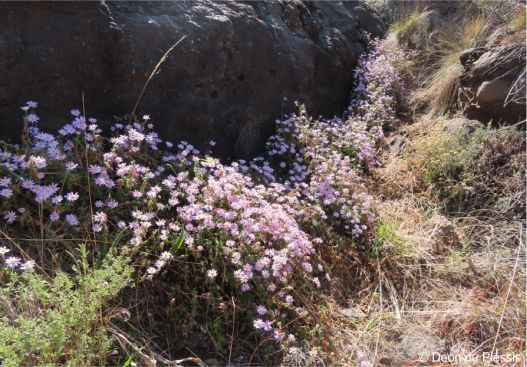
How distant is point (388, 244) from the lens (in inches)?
140

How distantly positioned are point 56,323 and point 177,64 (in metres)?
2.31

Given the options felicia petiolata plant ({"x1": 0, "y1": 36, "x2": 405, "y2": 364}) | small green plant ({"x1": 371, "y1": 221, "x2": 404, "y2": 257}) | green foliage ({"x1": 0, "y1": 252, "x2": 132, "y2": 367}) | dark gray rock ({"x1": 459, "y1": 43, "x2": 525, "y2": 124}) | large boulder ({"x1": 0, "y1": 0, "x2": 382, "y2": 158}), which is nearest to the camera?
green foliage ({"x1": 0, "y1": 252, "x2": 132, "y2": 367})

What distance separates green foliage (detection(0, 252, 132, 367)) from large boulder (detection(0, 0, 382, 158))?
1.32 m

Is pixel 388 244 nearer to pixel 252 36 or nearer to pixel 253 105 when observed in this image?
pixel 253 105

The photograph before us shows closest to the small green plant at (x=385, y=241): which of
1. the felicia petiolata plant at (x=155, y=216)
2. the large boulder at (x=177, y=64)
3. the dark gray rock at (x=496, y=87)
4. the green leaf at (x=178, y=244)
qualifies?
the felicia petiolata plant at (x=155, y=216)

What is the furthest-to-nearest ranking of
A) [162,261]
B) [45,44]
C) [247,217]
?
[45,44] < [247,217] < [162,261]

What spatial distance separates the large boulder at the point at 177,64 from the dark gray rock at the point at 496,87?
1.45 meters

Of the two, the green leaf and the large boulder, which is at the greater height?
the large boulder

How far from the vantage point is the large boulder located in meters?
3.12

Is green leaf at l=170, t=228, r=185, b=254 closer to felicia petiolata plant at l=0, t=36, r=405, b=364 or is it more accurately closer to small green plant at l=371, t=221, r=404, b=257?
felicia petiolata plant at l=0, t=36, r=405, b=364

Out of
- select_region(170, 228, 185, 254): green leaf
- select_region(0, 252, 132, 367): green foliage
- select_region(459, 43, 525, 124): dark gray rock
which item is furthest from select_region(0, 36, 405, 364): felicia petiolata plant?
select_region(459, 43, 525, 124): dark gray rock

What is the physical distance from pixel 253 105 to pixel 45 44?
1792 millimetres

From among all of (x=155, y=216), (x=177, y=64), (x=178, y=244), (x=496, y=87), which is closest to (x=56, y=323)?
(x=178, y=244)

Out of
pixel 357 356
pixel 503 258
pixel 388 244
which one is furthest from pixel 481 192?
pixel 357 356
